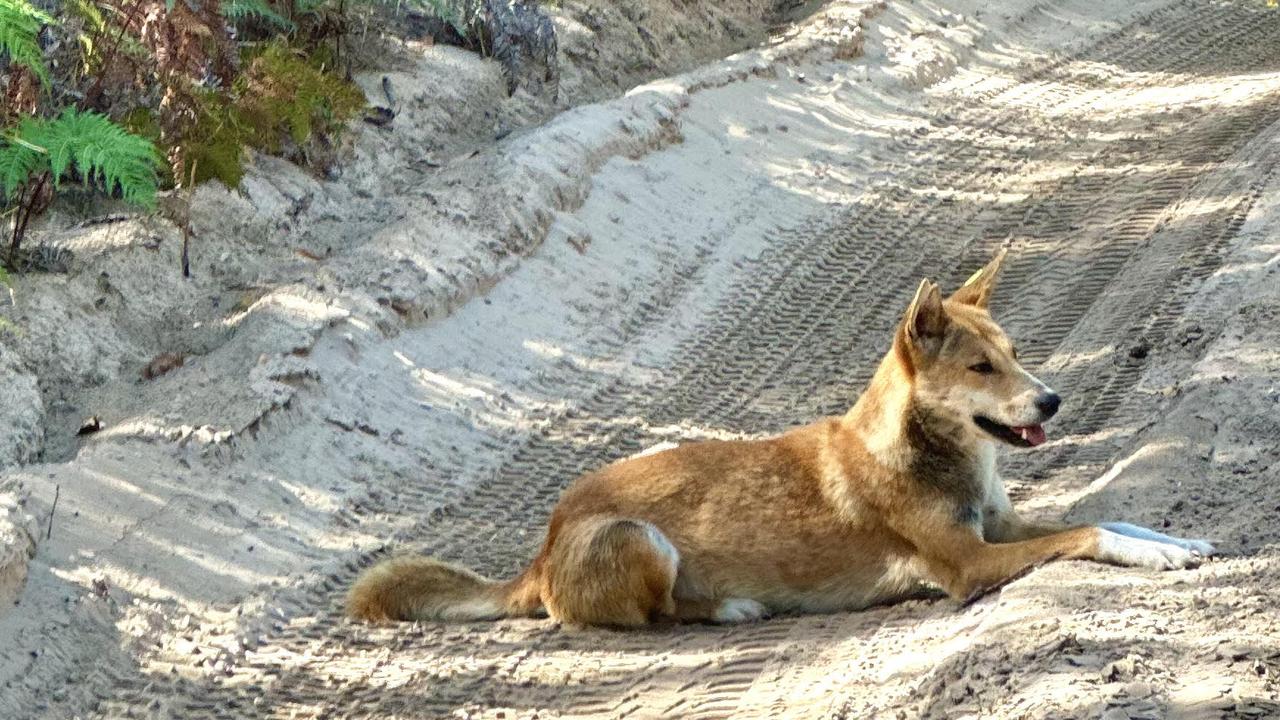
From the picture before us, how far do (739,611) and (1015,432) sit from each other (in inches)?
50.9

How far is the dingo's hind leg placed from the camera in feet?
20.4

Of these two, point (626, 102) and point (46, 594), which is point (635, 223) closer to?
point (626, 102)

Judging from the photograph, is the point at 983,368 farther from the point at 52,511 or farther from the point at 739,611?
the point at 52,511

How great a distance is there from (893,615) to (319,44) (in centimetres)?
778

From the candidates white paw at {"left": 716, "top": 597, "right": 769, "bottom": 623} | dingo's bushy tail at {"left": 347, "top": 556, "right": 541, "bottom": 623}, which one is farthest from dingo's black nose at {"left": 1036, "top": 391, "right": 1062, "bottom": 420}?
dingo's bushy tail at {"left": 347, "top": 556, "right": 541, "bottom": 623}

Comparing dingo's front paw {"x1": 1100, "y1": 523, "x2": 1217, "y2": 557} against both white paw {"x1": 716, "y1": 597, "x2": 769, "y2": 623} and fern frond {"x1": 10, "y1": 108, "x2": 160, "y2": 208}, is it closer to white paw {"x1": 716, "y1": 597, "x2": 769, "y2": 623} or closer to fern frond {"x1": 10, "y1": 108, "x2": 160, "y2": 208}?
white paw {"x1": 716, "y1": 597, "x2": 769, "y2": 623}

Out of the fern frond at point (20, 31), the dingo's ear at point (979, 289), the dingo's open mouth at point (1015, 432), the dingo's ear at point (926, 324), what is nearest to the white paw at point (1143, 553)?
the dingo's open mouth at point (1015, 432)

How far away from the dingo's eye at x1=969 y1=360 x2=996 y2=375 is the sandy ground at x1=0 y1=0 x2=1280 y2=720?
813mm

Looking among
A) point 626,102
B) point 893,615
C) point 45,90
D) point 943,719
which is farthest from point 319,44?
point 943,719

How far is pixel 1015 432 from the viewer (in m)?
6.07

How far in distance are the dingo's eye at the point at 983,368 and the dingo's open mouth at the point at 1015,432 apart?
0.57ft

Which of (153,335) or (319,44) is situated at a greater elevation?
(319,44)

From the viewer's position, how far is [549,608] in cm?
641

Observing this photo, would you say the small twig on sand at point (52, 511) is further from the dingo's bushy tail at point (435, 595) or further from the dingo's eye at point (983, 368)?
the dingo's eye at point (983, 368)
